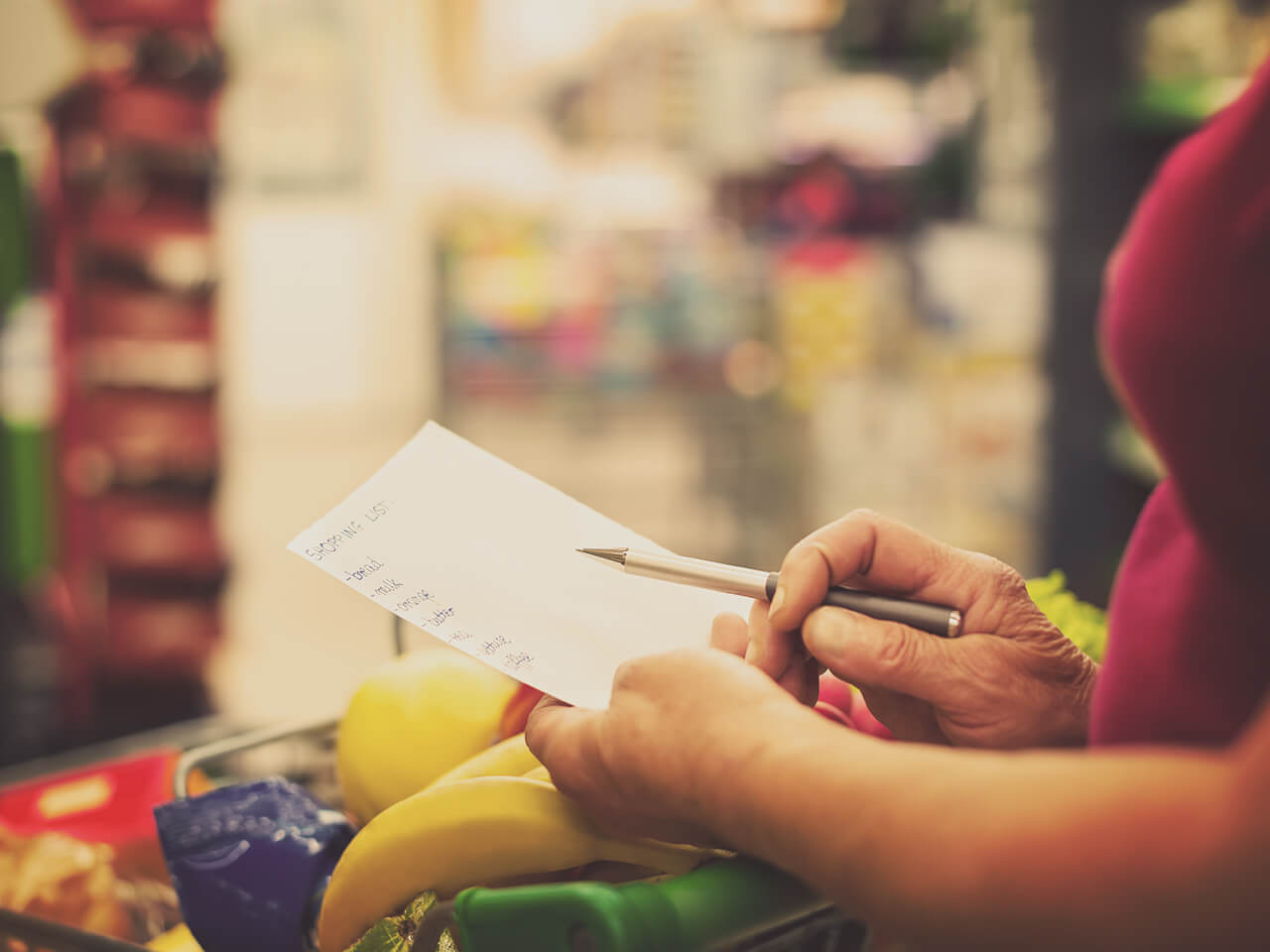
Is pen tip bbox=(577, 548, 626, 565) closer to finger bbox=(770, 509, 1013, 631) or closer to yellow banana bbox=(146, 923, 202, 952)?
finger bbox=(770, 509, 1013, 631)

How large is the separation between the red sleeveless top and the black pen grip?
13 cm

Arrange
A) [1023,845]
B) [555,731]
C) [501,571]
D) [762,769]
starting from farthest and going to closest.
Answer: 1. [501,571]
2. [555,731]
3. [762,769]
4. [1023,845]

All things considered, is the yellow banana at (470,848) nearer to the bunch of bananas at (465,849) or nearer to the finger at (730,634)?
the bunch of bananas at (465,849)

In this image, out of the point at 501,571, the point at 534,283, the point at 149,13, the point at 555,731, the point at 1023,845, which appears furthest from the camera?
the point at 534,283

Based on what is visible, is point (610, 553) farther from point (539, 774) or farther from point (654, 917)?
point (654, 917)

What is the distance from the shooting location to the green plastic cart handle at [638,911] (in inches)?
20.6

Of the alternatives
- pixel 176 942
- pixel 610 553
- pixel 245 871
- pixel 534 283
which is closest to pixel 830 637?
pixel 610 553

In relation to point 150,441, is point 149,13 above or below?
above

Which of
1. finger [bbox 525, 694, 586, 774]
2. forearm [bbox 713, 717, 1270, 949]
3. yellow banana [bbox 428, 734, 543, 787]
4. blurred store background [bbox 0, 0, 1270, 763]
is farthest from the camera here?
blurred store background [bbox 0, 0, 1270, 763]

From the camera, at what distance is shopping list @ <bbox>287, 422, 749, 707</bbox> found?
697mm

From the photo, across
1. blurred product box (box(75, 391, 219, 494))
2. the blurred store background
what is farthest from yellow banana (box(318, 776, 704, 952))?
blurred product box (box(75, 391, 219, 494))

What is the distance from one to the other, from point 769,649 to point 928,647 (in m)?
0.09

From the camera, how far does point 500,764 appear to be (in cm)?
77

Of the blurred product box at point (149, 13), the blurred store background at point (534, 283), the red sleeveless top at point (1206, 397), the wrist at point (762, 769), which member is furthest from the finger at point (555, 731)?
the blurred product box at point (149, 13)
